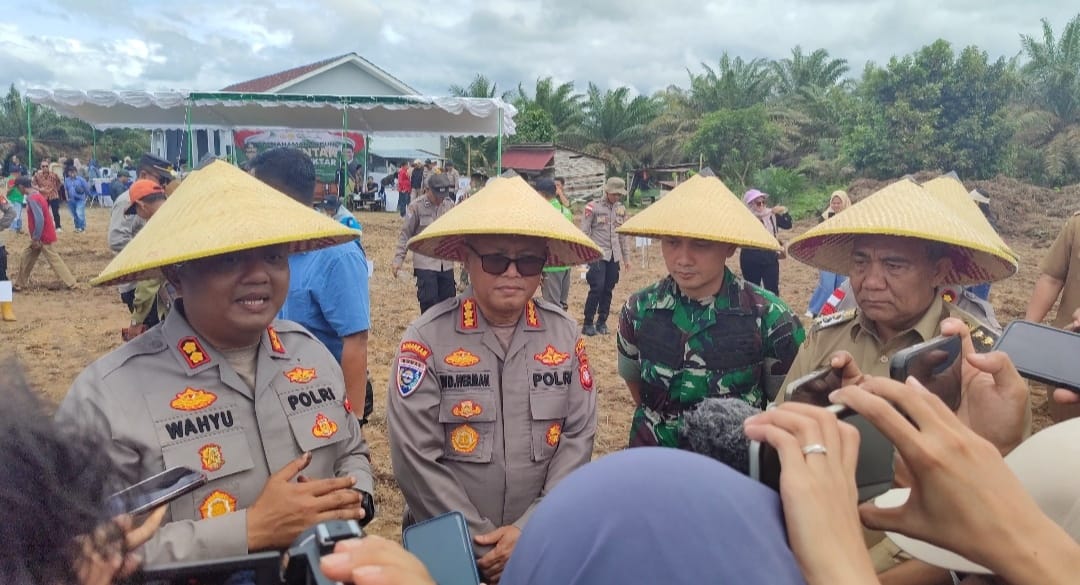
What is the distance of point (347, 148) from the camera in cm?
1812

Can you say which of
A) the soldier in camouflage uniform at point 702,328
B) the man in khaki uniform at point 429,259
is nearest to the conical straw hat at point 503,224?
the soldier in camouflage uniform at point 702,328

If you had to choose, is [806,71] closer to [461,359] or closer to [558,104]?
[558,104]

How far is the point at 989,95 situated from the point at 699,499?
73.9ft

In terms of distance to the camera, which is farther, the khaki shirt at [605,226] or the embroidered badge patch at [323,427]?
the khaki shirt at [605,226]

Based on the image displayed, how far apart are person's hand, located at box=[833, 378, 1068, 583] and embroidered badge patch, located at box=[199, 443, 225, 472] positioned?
1454 millimetres

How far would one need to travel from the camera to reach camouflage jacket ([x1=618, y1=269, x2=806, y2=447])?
2.66 metres

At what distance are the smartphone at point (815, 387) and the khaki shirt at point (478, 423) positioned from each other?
43.4 inches

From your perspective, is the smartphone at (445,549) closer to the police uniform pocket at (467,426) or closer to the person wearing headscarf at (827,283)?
the police uniform pocket at (467,426)

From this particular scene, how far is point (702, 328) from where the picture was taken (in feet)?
8.88

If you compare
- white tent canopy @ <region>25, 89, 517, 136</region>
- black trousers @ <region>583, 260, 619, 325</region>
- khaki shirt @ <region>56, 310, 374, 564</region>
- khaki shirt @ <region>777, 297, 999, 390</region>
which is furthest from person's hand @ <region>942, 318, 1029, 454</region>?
white tent canopy @ <region>25, 89, 517, 136</region>

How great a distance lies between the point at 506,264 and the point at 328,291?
3.20 feet

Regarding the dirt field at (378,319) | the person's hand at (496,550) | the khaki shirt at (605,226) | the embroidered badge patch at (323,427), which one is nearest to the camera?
the embroidered badge patch at (323,427)

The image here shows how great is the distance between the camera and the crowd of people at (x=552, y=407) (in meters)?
0.73

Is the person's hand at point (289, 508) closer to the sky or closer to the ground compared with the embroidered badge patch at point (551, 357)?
closer to the ground
